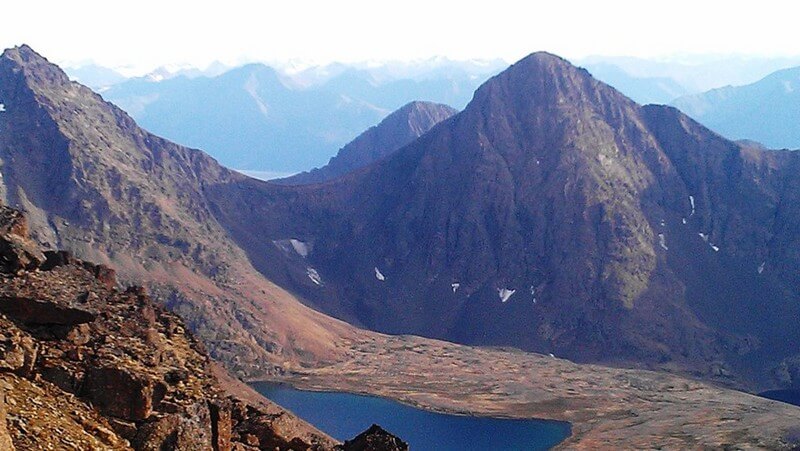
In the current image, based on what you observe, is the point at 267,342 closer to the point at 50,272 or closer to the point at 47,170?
the point at 47,170

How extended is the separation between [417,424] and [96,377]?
115 m

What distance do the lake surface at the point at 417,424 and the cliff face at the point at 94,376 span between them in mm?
92245

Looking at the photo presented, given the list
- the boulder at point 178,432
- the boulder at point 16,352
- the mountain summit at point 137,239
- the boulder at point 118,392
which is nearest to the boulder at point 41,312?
the boulder at point 16,352

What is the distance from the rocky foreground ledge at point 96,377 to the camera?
22438 millimetres

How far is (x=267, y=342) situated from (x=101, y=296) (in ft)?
452

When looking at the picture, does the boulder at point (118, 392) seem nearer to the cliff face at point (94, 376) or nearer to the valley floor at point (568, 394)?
the cliff face at point (94, 376)

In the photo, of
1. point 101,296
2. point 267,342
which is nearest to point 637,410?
point 267,342

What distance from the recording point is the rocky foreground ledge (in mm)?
22438

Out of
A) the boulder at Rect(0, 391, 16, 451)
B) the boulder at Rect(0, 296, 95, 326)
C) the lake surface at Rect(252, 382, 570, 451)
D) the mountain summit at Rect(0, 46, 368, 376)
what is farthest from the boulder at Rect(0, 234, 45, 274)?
the mountain summit at Rect(0, 46, 368, 376)

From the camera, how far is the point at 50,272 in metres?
33.1

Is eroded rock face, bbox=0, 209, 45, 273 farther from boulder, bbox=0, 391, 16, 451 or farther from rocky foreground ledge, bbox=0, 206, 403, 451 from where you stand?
boulder, bbox=0, 391, 16, 451

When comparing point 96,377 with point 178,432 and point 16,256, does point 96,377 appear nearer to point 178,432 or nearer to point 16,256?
point 178,432

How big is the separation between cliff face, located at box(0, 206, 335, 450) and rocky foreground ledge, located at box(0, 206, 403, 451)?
41mm

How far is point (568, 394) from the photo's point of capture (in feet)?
522
